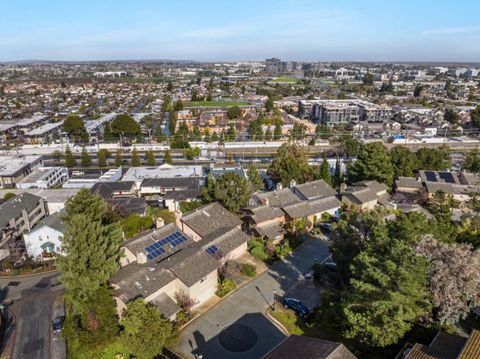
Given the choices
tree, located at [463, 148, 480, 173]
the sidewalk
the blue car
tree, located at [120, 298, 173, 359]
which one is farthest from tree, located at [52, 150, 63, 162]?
tree, located at [463, 148, 480, 173]

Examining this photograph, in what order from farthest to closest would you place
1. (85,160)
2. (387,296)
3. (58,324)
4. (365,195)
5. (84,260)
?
(85,160) → (365,195) → (58,324) → (84,260) → (387,296)

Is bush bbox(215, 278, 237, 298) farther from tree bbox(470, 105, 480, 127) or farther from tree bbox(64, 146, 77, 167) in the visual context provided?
tree bbox(470, 105, 480, 127)

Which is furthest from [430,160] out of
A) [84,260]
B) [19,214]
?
[19,214]

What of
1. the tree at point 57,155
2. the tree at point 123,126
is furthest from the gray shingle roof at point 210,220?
the tree at point 123,126

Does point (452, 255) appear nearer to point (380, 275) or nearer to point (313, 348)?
point (380, 275)

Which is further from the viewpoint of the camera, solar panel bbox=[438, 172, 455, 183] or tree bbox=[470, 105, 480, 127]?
tree bbox=[470, 105, 480, 127]

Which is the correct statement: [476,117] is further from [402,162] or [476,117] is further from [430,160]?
[402,162]
